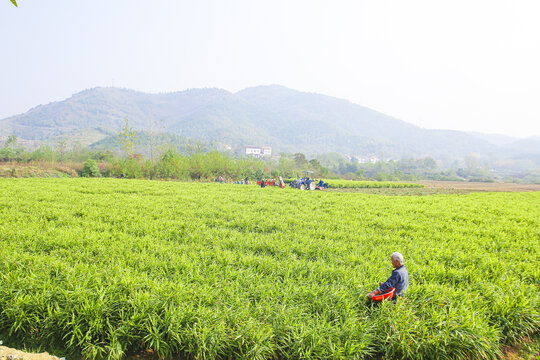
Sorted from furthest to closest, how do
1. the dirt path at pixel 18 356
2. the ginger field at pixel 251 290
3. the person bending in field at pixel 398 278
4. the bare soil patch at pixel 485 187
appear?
the bare soil patch at pixel 485 187, the person bending in field at pixel 398 278, the ginger field at pixel 251 290, the dirt path at pixel 18 356

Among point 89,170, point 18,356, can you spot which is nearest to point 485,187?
point 18,356

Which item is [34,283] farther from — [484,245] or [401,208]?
[401,208]

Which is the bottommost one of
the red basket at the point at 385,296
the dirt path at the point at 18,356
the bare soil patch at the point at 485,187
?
the bare soil patch at the point at 485,187

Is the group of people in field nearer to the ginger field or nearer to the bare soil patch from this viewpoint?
the ginger field

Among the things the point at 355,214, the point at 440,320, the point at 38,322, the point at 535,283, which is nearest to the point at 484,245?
the point at 535,283

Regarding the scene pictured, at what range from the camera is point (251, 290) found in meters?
3.81

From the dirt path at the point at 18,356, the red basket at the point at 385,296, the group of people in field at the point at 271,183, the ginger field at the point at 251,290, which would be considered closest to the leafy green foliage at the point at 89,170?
the group of people in field at the point at 271,183

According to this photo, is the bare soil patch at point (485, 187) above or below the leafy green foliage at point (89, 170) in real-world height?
below

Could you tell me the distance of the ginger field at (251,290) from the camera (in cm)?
297

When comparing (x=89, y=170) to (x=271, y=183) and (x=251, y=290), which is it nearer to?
(x=271, y=183)

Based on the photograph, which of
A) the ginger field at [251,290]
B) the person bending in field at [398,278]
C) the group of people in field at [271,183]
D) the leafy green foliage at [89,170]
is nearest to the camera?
the ginger field at [251,290]

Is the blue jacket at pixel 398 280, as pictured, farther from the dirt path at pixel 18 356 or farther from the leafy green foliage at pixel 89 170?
the leafy green foliage at pixel 89 170

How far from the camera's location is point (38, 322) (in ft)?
10.2

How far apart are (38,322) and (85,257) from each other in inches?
61.0
